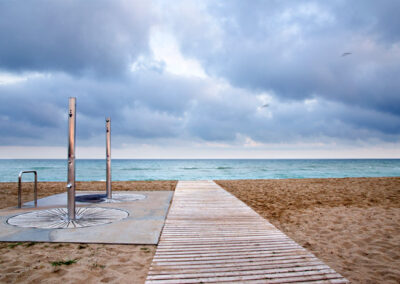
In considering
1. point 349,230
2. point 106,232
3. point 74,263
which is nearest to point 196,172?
point 349,230

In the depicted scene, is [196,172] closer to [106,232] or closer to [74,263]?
[106,232]

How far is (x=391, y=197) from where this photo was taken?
361 inches

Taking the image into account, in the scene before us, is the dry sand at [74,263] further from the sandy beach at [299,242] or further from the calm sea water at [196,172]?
the calm sea water at [196,172]

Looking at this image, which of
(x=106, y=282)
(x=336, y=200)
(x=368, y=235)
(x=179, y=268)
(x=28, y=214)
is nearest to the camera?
(x=106, y=282)

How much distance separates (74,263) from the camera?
320cm

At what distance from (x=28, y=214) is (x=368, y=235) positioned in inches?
289

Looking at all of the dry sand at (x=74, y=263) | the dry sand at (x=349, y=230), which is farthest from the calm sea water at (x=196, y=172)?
the dry sand at (x=74, y=263)

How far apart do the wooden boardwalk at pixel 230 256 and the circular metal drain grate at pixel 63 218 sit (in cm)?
141

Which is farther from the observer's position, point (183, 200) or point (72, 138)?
point (183, 200)

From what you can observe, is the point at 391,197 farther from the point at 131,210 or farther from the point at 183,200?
the point at 131,210

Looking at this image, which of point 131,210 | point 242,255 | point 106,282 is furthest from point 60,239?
point 242,255

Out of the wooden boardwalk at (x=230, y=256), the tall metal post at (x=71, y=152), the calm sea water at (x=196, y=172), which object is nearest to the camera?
the wooden boardwalk at (x=230, y=256)

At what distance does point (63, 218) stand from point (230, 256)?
3.89 m

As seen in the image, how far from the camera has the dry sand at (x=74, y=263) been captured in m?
2.83
